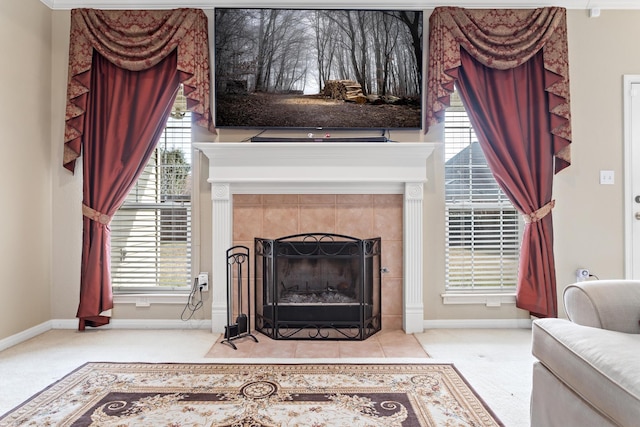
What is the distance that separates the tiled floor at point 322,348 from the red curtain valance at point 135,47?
1.66 meters

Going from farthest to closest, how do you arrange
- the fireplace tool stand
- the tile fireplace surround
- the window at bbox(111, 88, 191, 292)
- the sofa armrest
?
the window at bbox(111, 88, 191, 292) < the tile fireplace surround < the fireplace tool stand < the sofa armrest

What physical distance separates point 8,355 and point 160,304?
38.7 inches

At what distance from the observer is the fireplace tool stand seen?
9.50 ft

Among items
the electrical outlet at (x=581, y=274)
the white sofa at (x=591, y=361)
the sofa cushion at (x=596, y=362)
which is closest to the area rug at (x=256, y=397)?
the white sofa at (x=591, y=361)

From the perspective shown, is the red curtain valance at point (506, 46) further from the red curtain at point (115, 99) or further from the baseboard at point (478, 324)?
the red curtain at point (115, 99)

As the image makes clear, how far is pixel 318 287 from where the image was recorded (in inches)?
124

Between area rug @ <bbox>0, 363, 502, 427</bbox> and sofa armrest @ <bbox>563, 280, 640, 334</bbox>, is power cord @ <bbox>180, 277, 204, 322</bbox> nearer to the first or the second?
area rug @ <bbox>0, 363, 502, 427</bbox>

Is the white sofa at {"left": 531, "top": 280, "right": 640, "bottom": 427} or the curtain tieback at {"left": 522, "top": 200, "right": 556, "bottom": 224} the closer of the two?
the white sofa at {"left": 531, "top": 280, "right": 640, "bottom": 427}

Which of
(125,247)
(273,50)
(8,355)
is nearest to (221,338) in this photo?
(125,247)

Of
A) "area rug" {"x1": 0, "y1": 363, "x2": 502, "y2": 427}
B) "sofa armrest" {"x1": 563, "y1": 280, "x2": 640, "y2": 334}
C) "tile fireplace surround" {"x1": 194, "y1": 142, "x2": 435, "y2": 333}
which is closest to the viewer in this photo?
"sofa armrest" {"x1": 563, "y1": 280, "x2": 640, "y2": 334}

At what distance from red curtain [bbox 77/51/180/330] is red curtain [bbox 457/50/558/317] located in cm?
234

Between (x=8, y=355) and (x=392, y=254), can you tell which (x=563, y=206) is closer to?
(x=392, y=254)

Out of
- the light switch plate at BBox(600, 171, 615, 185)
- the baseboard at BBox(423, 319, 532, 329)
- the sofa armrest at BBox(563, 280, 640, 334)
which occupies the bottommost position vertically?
the baseboard at BBox(423, 319, 532, 329)

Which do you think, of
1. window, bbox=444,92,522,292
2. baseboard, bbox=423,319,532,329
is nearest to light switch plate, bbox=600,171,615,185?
window, bbox=444,92,522,292
